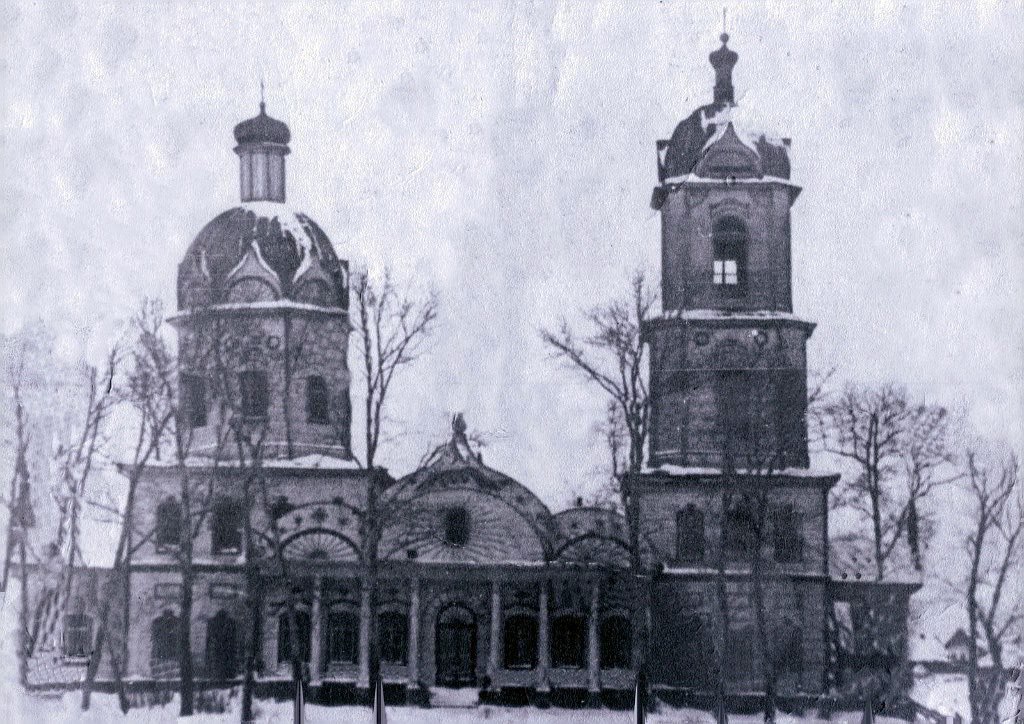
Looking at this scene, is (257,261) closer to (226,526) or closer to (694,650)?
(226,526)

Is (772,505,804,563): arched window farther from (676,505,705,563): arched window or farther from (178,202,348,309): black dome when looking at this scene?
(178,202,348,309): black dome

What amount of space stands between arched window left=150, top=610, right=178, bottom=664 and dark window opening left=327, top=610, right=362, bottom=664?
1.96ft

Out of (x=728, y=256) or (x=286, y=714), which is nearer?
(x=286, y=714)

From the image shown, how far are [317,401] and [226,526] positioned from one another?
0.62 m

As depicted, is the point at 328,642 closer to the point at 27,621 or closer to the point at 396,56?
the point at 27,621

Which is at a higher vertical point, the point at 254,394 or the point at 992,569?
the point at 254,394

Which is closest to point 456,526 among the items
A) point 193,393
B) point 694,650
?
point 694,650

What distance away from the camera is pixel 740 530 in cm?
728

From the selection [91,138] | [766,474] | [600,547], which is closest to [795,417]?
[766,474]

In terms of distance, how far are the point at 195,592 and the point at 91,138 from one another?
182 cm

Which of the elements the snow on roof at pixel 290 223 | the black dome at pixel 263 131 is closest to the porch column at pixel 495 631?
the snow on roof at pixel 290 223

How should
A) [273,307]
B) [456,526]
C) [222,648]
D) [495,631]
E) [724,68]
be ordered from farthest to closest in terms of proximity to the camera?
1. [456,526]
2. [273,307]
3. [495,631]
4. [222,648]
5. [724,68]

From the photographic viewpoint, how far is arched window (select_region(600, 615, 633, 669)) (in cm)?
708

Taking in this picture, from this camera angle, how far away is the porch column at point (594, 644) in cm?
708
